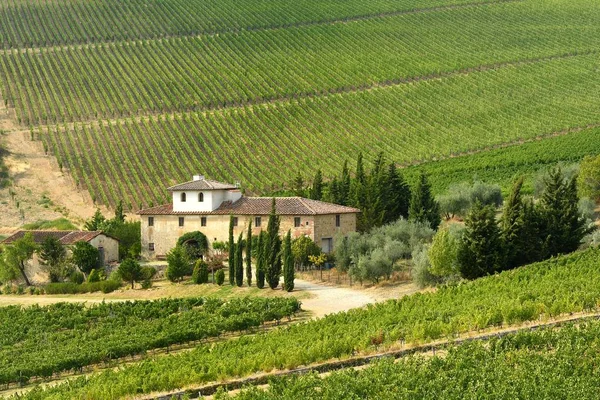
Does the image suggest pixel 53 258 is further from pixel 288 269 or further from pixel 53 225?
pixel 288 269

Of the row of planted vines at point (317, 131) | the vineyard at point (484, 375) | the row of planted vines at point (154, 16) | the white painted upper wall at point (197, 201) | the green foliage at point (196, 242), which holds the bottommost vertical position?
the vineyard at point (484, 375)

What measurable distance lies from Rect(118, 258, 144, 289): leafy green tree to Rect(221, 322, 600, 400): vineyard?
2648cm

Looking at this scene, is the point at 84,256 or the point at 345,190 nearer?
the point at 84,256

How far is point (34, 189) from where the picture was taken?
9244 centimetres

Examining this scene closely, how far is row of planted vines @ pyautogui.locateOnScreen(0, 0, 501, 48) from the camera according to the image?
134625mm

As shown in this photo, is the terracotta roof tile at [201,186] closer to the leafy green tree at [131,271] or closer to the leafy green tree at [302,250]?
the leafy green tree at [131,271]

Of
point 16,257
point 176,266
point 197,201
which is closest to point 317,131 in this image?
point 197,201

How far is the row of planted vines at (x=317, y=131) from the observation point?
9475 centimetres

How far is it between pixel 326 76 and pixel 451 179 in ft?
122

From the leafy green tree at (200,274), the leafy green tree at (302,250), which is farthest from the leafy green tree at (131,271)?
the leafy green tree at (302,250)

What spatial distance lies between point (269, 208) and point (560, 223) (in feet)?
62.7

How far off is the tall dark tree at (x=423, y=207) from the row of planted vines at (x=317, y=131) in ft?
76.7

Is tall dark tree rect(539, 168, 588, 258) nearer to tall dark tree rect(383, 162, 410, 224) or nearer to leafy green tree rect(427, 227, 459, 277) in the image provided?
leafy green tree rect(427, 227, 459, 277)

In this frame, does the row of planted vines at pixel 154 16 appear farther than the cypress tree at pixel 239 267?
Yes
